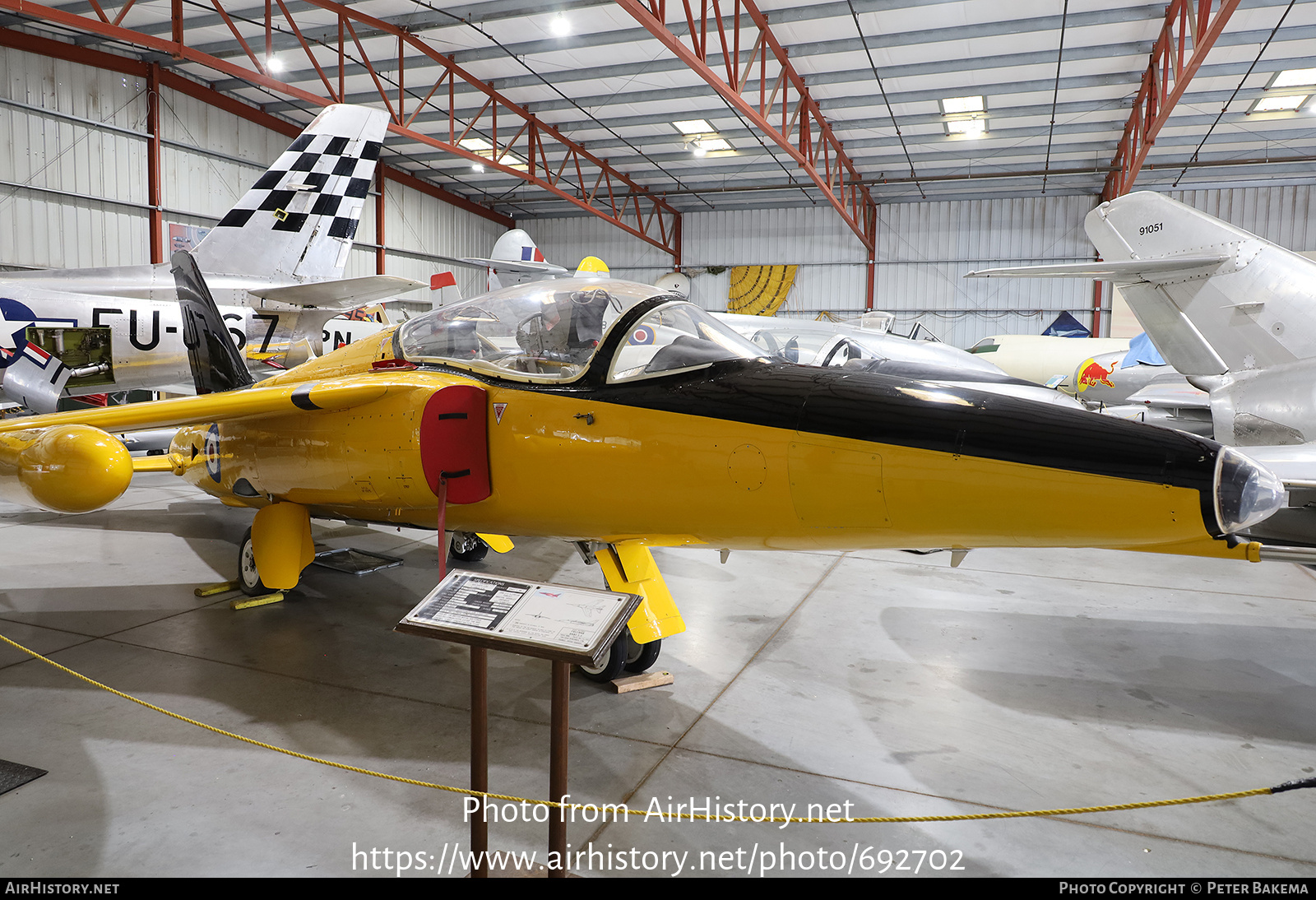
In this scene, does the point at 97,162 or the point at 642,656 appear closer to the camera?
the point at 642,656

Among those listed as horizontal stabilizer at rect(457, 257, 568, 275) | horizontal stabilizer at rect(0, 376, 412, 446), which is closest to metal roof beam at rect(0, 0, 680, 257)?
horizontal stabilizer at rect(457, 257, 568, 275)

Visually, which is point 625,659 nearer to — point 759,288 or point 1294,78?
point 1294,78

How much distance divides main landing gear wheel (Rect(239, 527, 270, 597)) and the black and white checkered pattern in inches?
249

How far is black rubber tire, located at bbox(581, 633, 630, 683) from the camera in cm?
400

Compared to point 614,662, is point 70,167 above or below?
above

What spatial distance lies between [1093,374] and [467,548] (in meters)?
15.0

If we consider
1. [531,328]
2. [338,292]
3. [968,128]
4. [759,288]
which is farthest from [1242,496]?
[759,288]

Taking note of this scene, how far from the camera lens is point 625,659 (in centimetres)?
420

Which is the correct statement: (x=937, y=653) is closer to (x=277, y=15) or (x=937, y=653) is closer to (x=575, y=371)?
(x=575, y=371)

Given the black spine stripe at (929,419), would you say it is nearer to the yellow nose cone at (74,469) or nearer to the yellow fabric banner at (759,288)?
the yellow nose cone at (74,469)

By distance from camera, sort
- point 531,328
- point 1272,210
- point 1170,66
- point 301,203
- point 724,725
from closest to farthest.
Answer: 1. point 724,725
2. point 531,328
3. point 301,203
4. point 1170,66
5. point 1272,210

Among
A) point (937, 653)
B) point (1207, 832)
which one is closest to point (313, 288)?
point (937, 653)

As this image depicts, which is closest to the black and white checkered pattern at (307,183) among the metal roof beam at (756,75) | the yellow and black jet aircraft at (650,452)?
the metal roof beam at (756,75)

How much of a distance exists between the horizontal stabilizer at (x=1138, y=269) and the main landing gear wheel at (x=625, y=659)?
169 inches
